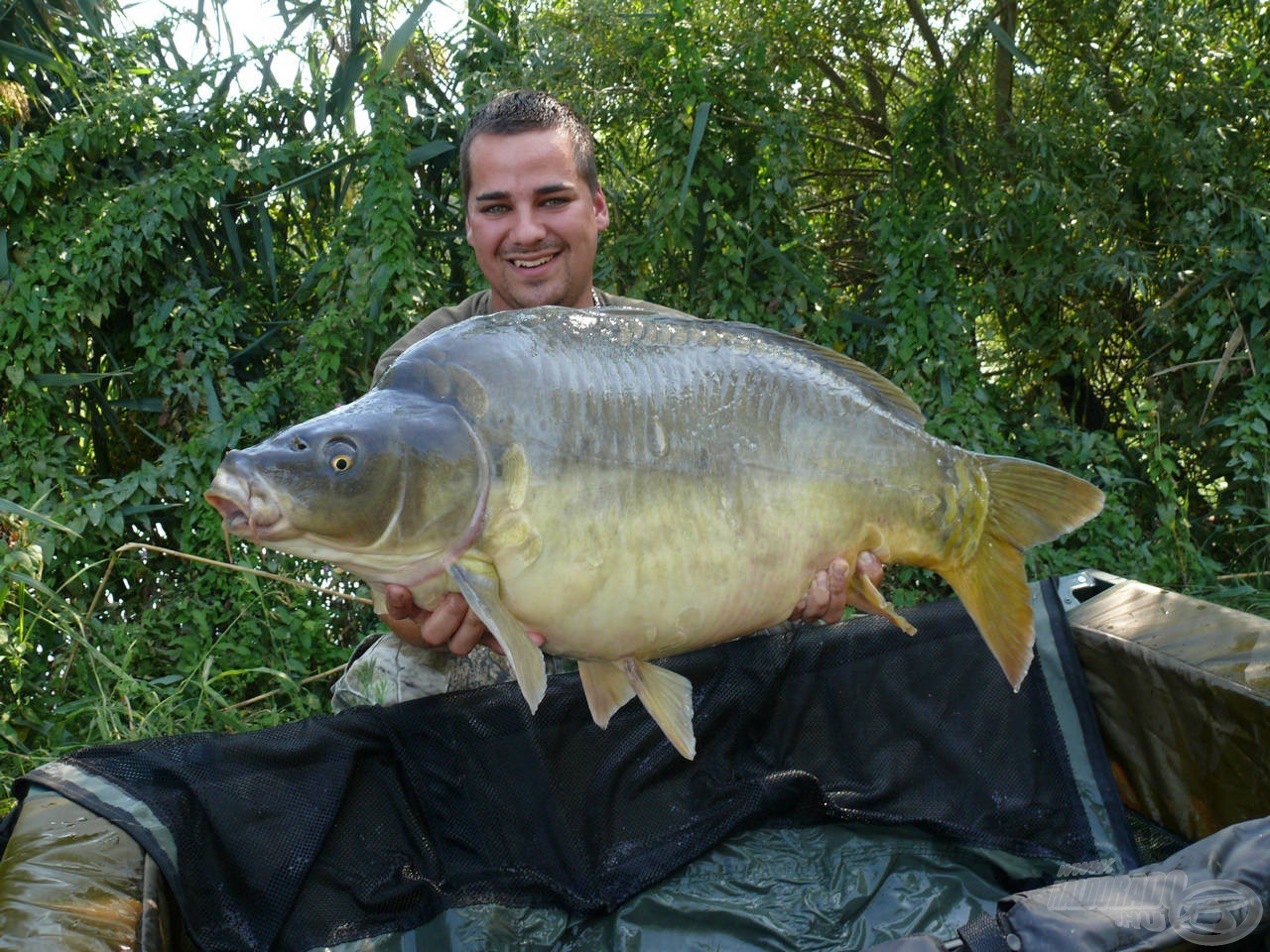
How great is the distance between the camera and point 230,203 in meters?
3.27

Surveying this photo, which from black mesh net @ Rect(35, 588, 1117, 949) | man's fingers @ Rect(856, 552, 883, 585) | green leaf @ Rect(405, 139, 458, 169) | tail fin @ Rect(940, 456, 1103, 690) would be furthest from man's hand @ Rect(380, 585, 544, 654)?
green leaf @ Rect(405, 139, 458, 169)

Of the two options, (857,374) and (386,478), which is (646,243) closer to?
(857,374)

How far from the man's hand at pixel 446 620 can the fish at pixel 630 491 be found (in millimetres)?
63

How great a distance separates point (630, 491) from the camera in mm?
1299

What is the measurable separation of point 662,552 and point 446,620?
1.14 ft

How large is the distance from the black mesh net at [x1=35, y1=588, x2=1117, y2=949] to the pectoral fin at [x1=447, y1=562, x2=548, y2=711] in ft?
2.04

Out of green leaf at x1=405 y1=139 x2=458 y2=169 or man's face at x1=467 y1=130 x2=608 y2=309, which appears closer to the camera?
man's face at x1=467 y1=130 x2=608 y2=309

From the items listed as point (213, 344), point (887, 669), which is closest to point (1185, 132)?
point (887, 669)

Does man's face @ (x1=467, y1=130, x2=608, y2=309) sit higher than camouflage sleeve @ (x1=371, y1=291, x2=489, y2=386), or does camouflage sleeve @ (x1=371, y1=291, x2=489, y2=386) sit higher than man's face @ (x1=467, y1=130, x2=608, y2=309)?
man's face @ (x1=467, y1=130, x2=608, y2=309)

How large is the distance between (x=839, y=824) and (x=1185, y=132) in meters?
2.18

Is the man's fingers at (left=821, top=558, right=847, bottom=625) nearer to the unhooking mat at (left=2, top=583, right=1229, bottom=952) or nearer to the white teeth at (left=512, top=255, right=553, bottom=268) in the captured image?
the unhooking mat at (left=2, top=583, right=1229, bottom=952)

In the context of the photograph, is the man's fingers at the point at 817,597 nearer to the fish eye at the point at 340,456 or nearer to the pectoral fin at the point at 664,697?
the pectoral fin at the point at 664,697

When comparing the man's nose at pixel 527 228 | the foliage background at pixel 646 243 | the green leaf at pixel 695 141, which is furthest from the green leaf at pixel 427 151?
the man's nose at pixel 527 228

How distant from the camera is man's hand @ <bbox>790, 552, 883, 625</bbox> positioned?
56.9 inches
